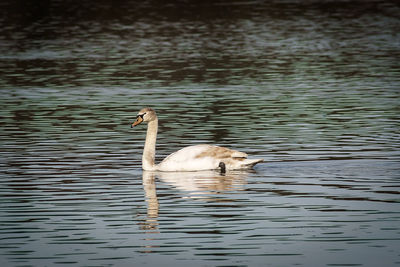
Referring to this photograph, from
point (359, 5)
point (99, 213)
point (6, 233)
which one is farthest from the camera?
point (359, 5)

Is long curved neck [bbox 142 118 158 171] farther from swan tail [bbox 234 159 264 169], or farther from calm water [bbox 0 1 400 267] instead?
swan tail [bbox 234 159 264 169]

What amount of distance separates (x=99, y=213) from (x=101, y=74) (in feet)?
92.2

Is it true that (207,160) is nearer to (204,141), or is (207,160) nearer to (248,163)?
(248,163)

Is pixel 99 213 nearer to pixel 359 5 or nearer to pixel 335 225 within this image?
pixel 335 225

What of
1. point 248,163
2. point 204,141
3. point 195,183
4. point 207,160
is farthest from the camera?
point 204,141

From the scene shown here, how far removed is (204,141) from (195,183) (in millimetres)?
5707

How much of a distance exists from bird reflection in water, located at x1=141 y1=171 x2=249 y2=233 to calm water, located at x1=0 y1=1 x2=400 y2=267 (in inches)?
2.1

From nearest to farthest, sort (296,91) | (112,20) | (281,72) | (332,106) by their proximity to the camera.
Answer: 1. (332,106)
2. (296,91)
3. (281,72)
4. (112,20)

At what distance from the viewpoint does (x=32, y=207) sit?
17531mm

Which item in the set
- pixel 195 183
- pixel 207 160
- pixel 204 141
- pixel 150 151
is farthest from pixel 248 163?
pixel 204 141

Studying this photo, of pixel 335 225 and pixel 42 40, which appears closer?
pixel 335 225

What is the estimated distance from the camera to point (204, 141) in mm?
25688

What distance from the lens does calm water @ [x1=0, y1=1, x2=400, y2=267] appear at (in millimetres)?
14633

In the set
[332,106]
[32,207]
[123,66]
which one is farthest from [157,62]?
[32,207]
